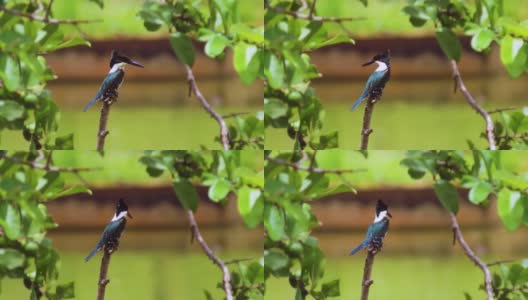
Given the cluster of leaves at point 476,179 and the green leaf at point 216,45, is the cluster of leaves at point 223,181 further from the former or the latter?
the cluster of leaves at point 476,179

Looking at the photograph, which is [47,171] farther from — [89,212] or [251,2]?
[251,2]

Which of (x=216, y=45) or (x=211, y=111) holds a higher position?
(x=216, y=45)

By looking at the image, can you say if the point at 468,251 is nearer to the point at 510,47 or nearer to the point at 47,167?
the point at 510,47

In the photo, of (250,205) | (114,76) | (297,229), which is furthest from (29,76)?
(297,229)

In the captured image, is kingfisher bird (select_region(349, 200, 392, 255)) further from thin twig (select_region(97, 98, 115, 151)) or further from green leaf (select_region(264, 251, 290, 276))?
thin twig (select_region(97, 98, 115, 151))

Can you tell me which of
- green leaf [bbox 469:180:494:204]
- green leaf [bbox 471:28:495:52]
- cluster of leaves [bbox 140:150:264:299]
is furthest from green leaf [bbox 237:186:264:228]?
green leaf [bbox 471:28:495:52]

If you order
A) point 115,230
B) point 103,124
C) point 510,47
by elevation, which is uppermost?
point 510,47
